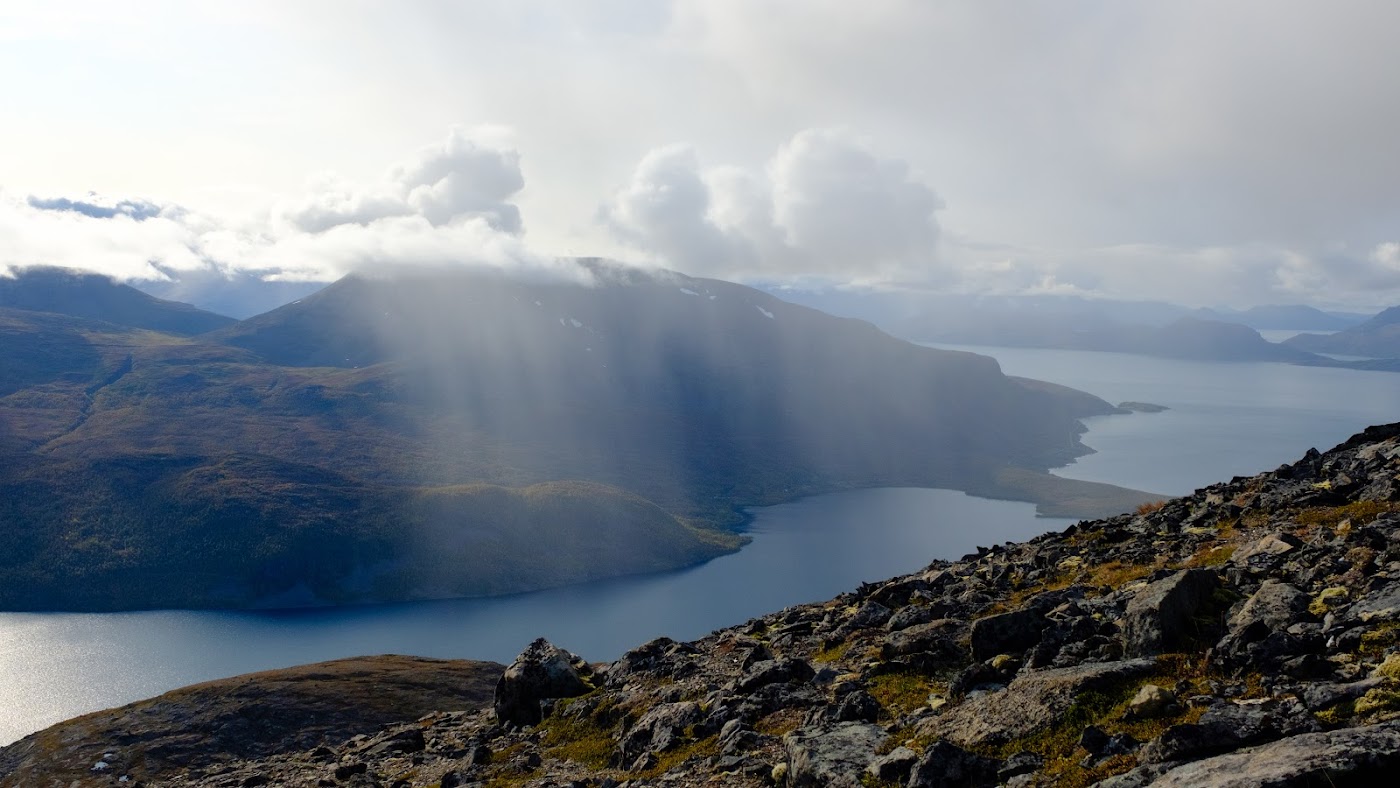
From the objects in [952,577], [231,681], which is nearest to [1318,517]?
[952,577]

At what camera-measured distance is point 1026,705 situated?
18.2m

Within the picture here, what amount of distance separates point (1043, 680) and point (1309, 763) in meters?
7.38

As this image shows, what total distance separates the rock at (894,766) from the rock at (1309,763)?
4962 mm

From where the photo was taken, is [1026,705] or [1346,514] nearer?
[1026,705]

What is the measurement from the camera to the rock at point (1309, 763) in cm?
1141

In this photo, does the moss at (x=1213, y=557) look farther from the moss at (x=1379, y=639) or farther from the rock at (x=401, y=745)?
the rock at (x=401, y=745)

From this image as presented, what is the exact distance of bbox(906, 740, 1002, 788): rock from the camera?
16.1 metres

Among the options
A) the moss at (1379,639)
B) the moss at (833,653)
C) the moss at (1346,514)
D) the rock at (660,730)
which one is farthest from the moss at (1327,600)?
the rock at (660,730)

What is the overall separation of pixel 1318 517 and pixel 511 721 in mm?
30217

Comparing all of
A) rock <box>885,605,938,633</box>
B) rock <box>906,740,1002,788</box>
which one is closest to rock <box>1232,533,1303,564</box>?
rock <box>885,605,938,633</box>

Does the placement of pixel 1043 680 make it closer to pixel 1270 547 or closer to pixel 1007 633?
pixel 1007 633

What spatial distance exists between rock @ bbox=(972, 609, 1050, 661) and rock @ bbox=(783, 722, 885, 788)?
4797 mm

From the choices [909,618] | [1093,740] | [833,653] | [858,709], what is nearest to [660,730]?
[833,653]

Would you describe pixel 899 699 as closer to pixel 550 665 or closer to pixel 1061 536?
pixel 550 665
